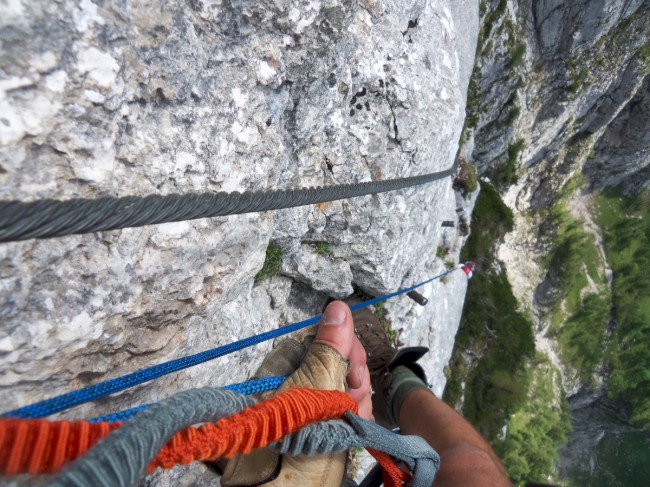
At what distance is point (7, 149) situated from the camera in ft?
3.76

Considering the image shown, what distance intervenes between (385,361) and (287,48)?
3.05 m

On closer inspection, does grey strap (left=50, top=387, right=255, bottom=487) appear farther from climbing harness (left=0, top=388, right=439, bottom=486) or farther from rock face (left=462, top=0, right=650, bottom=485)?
rock face (left=462, top=0, right=650, bottom=485)

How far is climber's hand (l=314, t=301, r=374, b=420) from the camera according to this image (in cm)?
243

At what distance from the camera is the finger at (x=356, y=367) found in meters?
2.67

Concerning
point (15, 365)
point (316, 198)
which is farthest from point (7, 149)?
point (316, 198)

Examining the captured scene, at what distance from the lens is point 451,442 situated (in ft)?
8.15

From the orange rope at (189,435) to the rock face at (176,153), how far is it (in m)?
0.62

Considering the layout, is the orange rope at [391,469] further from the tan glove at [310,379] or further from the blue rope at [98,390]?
the blue rope at [98,390]

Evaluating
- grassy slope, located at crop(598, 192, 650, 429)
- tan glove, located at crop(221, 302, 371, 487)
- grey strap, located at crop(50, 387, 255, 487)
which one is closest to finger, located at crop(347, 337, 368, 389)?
tan glove, located at crop(221, 302, 371, 487)

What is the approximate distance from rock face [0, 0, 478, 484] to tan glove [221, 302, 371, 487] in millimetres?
459

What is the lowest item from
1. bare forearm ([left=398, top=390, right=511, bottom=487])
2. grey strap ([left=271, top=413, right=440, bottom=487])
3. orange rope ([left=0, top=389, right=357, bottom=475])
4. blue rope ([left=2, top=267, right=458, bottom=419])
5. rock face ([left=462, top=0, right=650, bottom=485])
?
bare forearm ([left=398, top=390, right=511, bottom=487])

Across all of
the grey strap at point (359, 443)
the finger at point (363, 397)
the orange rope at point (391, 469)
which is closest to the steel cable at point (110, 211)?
the grey strap at point (359, 443)

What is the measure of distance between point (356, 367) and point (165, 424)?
1.93 meters

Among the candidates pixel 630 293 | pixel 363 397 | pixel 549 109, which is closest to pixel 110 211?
pixel 363 397
